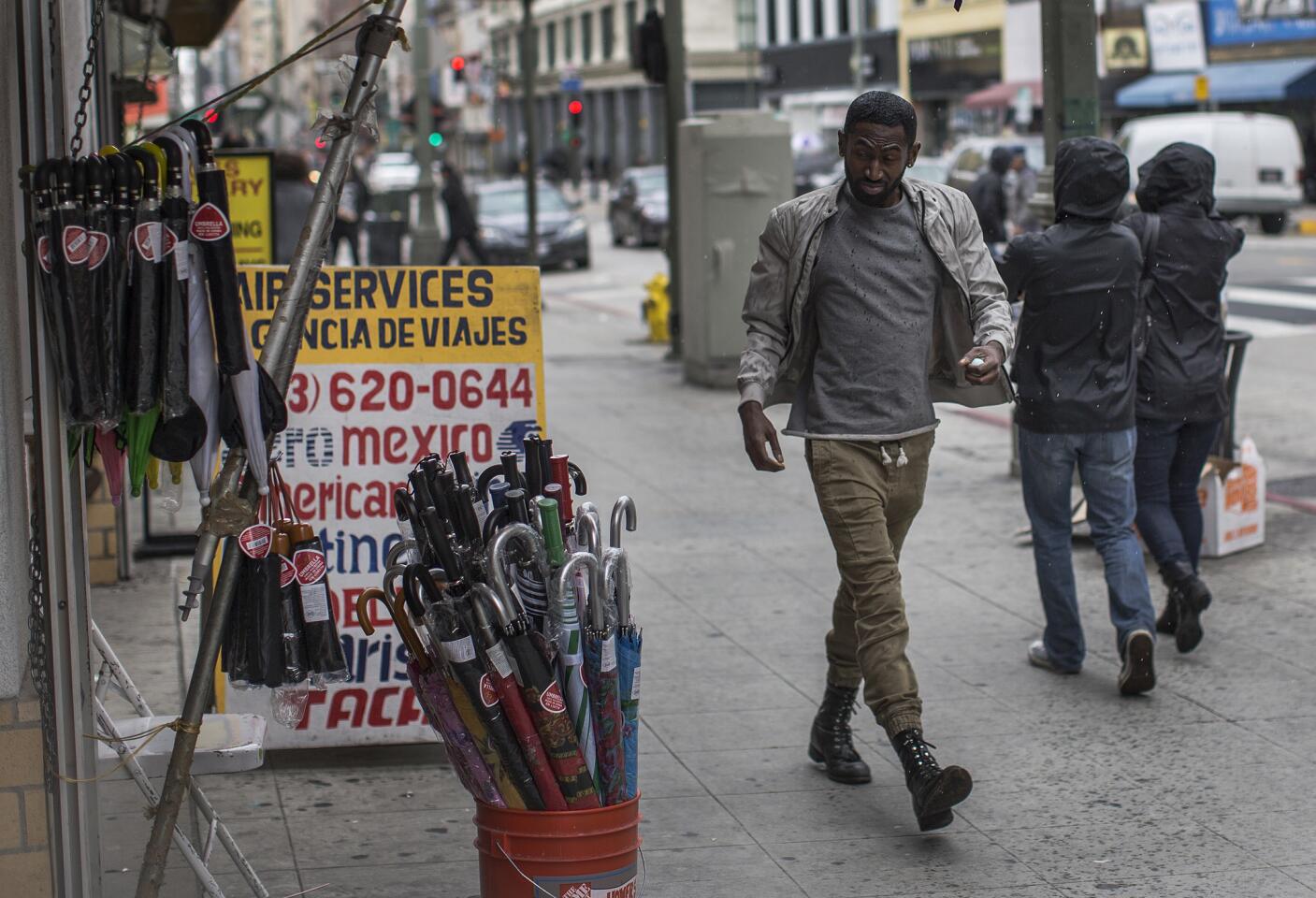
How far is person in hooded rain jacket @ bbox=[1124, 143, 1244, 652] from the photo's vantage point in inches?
267

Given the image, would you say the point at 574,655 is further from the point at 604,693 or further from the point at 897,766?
the point at 897,766

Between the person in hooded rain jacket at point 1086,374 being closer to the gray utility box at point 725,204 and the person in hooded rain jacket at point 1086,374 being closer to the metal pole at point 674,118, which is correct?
the gray utility box at point 725,204

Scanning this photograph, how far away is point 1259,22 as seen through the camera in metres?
41.6

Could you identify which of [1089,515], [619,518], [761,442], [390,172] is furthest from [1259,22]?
[619,518]

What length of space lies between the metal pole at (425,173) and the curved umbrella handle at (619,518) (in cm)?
2077

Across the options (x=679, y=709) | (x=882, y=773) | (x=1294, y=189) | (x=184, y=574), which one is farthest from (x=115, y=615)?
(x=1294, y=189)

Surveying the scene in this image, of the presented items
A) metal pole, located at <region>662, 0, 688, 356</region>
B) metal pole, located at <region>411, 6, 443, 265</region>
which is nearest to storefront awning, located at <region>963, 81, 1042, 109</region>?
metal pole, located at <region>411, 6, 443, 265</region>

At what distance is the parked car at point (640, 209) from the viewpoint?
112ft

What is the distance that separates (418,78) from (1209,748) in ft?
74.2

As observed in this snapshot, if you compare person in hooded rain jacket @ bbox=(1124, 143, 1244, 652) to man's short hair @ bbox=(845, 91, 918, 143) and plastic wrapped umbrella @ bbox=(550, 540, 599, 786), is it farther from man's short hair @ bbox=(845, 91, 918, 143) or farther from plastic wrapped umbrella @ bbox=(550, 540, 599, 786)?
plastic wrapped umbrella @ bbox=(550, 540, 599, 786)

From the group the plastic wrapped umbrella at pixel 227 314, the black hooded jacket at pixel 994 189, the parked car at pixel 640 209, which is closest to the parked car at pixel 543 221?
the parked car at pixel 640 209

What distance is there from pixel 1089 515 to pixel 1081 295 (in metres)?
0.80

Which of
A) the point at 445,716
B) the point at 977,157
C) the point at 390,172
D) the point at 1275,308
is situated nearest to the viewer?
the point at 445,716

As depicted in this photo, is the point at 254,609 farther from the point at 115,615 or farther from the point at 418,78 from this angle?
the point at 418,78
